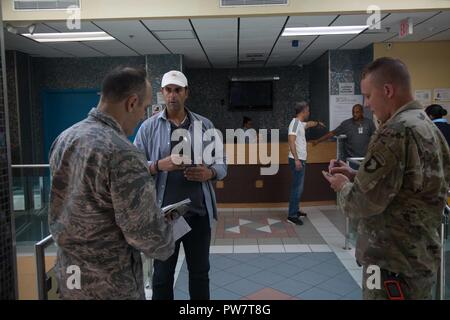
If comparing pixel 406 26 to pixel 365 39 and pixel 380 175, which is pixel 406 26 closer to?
pixel 365 39

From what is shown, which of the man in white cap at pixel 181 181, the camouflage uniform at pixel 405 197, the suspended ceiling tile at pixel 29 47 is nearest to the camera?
the camouflage uniform at pixel 405 197

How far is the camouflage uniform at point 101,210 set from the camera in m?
1.21

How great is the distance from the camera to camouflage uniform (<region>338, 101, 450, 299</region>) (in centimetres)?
131

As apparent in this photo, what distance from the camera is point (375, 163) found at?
4.33 ft

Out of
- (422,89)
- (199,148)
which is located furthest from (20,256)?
(422,89)

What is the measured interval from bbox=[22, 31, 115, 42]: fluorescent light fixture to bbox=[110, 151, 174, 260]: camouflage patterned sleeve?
4347 millimetres

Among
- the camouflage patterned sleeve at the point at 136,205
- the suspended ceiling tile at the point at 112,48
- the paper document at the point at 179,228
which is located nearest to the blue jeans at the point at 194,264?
the paper document at the point at 179,228

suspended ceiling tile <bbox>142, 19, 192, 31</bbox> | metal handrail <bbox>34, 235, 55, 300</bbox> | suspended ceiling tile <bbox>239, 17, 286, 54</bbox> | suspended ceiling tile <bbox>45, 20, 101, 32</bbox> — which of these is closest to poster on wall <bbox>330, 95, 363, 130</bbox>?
suspended ceiling tile <bbox>239, 17, 286, 54</bbox>

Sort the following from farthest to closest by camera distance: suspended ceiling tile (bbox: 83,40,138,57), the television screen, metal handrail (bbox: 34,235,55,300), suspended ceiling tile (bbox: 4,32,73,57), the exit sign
A: the television screen
suspended ceiling tile (bbox: 83,40,138,57)
suspended ceiling tile (bbox: 4,32,73,57)
the exit sign
metal handrail (bbox: 34,235,55,300)

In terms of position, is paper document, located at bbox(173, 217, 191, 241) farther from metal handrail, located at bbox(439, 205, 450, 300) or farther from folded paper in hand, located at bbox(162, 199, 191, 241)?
metal handrail, located at bbox(439, 205, 450, 300)

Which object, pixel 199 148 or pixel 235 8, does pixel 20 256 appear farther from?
pixel 235 8

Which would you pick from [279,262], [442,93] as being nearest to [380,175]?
[279,262]

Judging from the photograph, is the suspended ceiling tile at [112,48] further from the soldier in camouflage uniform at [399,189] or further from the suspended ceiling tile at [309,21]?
the soldier in camouflage uniform at [399,189]

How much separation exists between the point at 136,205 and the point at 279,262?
105 inches
